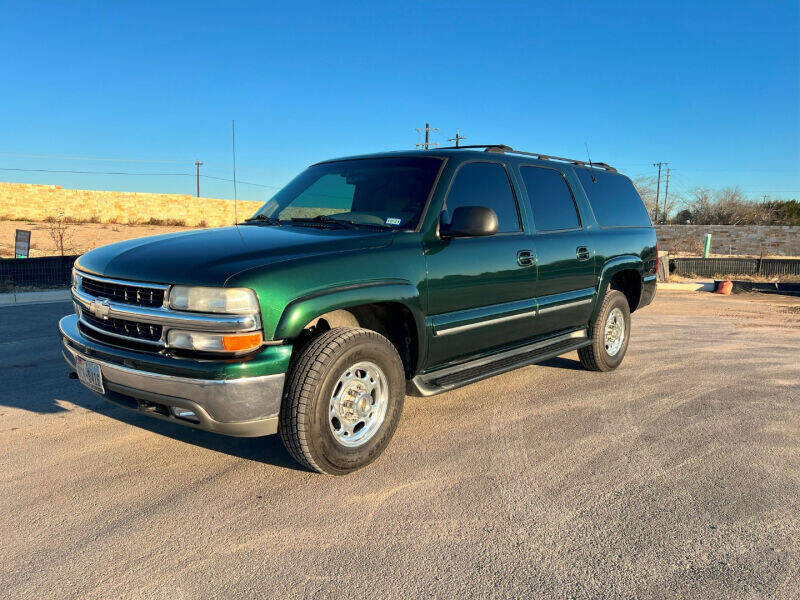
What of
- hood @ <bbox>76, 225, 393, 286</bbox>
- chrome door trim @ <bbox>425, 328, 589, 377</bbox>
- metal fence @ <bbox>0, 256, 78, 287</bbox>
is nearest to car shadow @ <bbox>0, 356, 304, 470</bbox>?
hood @ <bbox>76, 225, 393, 286</bbox>

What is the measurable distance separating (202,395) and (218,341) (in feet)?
0.92

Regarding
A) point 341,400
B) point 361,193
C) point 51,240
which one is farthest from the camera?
point 51,240

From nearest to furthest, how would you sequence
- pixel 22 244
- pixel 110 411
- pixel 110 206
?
pixel 110 411 < pixel 22 244 < pixel 110 206

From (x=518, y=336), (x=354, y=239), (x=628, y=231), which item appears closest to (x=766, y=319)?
(x=628, y=231)

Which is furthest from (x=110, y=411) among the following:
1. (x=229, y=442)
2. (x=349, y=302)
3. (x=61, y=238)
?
(x=61, y=238)

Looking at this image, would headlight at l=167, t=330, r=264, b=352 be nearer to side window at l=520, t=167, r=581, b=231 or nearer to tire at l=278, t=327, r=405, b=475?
tire at l=278, t=327, r=405, b=475

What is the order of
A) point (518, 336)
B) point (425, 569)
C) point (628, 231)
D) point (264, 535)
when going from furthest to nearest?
point (628, 231), point (518, 336), point (264, 535), point (425, 569)

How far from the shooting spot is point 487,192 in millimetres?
4684

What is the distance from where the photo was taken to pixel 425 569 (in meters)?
2.68

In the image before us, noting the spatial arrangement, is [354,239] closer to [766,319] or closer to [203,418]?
[203,418]

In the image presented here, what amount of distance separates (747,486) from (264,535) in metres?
2.74

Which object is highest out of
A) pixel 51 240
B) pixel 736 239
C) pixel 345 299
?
pixel 736 239

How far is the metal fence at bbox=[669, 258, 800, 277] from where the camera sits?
1920 centimetres

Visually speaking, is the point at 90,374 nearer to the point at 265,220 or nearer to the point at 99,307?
the point at 99,307
